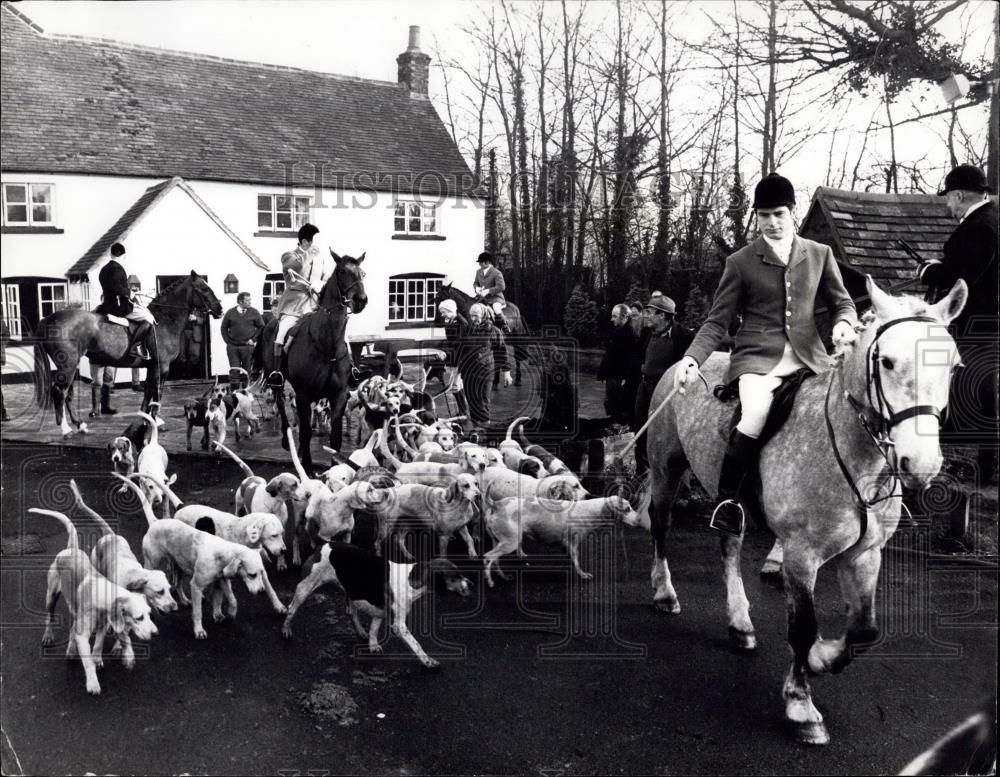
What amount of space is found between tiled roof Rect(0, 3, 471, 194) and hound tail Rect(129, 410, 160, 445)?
152cm

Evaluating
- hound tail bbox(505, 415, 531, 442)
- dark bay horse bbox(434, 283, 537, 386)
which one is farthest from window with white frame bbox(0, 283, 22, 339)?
hound tail bbox(505, 415, 531, 442)

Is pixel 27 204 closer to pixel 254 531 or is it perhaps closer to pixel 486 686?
pixel 254 531

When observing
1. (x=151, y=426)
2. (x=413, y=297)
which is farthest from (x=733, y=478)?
(x=151, y=426)

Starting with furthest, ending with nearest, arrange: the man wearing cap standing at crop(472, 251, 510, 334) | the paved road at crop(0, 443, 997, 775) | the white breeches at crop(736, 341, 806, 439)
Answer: the man wearing cap standing at crop(472, 251, 510, 334), the white breeches at crop(736, 341, 806, 439), the paved road at crop(0, 443, 997, 775)

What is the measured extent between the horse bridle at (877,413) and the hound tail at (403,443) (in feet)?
11.6

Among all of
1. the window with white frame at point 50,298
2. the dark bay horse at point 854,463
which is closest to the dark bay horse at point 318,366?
the window with white frame at point 50,298

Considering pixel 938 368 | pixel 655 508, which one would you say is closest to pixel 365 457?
pixel 655 508

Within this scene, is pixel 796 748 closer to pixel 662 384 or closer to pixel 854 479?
pixel 854 479

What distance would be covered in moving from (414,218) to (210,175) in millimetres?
1263

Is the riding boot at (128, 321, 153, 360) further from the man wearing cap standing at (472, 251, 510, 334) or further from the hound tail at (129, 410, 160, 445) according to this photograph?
the man wearing cap standing at (472, 251, 510, 334)

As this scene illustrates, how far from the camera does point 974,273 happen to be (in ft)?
13.3

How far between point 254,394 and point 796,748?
4.46m

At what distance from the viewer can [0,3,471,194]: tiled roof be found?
4.33m

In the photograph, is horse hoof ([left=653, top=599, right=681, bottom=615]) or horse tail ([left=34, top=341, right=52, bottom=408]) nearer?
horse tail ([left=34, top=341, right=52, bottom=408])
